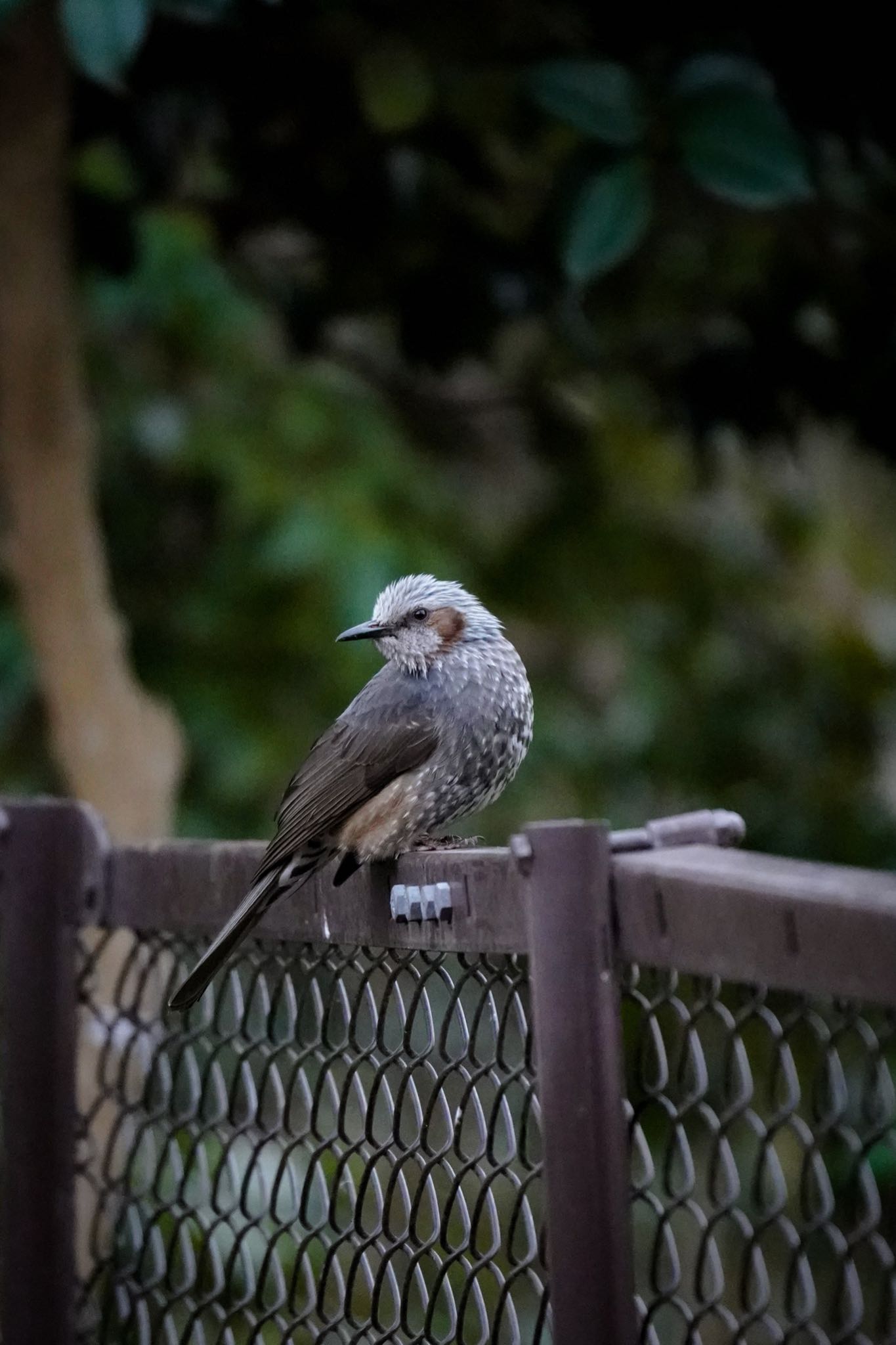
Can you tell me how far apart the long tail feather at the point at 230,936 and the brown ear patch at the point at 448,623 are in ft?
3.61

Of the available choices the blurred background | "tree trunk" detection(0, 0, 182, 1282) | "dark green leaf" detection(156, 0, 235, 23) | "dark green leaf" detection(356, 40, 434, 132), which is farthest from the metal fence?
"dark green leaf" detection(356, 40, 434, 132)

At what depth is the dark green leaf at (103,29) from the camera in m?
2.87

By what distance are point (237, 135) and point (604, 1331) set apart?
137 inches

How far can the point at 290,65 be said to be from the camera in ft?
13.6

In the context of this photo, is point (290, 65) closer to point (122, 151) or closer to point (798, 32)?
point (122, 151)

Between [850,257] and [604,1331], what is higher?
[850,257]

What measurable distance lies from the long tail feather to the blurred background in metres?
1.27

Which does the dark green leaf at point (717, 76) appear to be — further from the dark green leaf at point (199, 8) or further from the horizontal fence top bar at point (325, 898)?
the horizontal fence top bar at point (325, 898)

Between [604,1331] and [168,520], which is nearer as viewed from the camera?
[604,1331]

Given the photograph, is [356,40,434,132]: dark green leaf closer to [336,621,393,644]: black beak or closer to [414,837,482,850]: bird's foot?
[336,621,393,644]: black beak

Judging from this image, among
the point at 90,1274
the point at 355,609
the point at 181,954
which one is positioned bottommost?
the point at 90,1274

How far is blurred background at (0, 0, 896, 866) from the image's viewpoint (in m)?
3.49

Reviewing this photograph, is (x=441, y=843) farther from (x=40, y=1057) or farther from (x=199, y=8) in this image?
(x=199, y=8)

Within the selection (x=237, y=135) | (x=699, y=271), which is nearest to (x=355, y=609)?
(x=237, y=135)
